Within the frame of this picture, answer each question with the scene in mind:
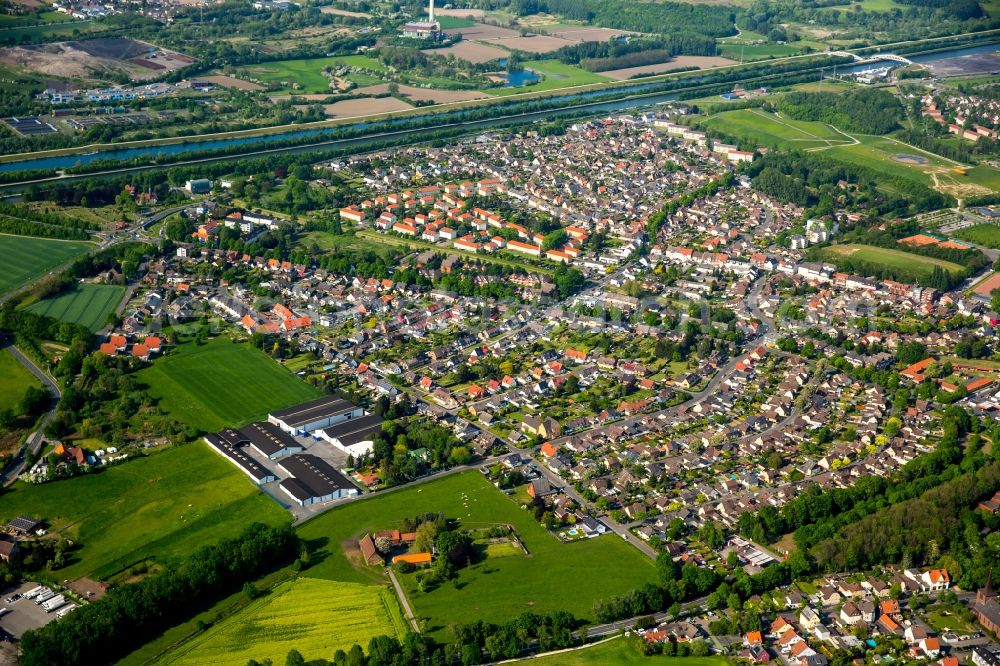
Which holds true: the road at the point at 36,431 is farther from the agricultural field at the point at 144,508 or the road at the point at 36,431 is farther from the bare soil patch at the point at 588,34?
the bare soil patch at the point at 588,34

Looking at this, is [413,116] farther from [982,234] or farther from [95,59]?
[982,234]

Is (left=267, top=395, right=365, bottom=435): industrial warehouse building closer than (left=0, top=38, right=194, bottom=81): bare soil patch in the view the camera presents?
Yes

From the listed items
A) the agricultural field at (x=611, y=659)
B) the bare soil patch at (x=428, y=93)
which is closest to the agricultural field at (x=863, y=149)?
the bare soil patch at (x=428, y=93)

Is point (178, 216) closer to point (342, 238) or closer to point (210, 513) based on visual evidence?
point (342, 238)

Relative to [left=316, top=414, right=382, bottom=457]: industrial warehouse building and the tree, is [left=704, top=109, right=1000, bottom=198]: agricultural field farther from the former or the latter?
[left=316, top=414, right=382, bottom=457]: industrial warehouse building

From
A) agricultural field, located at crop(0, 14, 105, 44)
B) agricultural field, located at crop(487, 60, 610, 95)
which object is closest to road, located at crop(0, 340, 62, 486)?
agricultural field, located at crop(487, 60, 610, 95)

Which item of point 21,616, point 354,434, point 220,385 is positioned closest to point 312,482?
point 354,434
